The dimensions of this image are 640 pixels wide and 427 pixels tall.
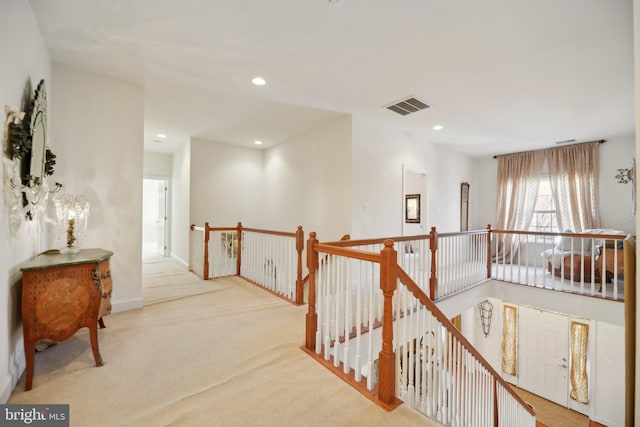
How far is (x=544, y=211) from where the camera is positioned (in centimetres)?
645

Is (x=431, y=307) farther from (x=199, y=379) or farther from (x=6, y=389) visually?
(x=6, y=389)

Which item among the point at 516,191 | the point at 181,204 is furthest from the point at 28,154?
the point at 516,191

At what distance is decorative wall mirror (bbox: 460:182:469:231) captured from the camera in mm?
7067

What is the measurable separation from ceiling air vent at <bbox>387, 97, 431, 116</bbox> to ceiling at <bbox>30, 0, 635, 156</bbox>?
0.43 feet

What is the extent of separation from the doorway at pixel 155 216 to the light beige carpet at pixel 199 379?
4.80m

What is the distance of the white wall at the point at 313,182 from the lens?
4602mm

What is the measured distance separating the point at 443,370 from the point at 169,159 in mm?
7748

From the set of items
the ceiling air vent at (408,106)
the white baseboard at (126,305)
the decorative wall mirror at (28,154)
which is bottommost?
the white baseboard at (126,305)

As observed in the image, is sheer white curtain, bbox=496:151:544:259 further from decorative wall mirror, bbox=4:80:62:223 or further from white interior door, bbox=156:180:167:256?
white interior door, bbox=156:180:167:256

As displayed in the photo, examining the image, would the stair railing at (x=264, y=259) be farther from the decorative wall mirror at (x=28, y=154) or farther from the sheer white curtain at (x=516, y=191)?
the sheer white curtain at (x=516, y=191)

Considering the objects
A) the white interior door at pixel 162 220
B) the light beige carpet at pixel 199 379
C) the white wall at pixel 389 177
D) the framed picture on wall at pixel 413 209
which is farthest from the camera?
the white interior door at pixel 162 220

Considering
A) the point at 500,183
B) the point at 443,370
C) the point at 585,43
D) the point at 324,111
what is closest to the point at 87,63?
the point at 324,111

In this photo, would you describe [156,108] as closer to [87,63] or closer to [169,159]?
[87,63]

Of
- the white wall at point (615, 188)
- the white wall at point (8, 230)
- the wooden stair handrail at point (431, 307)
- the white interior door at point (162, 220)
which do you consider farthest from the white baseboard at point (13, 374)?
the white wall at point (615, 188)
